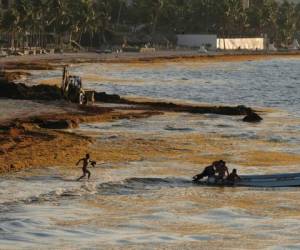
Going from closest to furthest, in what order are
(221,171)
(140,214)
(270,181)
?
(140,214)
(270,181)
(221,171)

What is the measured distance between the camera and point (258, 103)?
6981 cm

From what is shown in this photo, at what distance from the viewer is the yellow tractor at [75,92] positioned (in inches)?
2255

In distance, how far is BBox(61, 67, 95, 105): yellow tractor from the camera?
57266 millimetres

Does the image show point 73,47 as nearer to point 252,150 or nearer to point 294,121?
point 294,121

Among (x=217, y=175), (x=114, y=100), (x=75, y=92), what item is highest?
(x=75, y=92)

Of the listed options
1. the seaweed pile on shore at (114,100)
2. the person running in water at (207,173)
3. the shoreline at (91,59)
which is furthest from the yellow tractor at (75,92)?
the shoreline at (91,59)

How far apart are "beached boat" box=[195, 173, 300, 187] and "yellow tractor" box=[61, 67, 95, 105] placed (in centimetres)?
2831

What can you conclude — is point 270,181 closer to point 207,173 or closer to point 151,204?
point 207,173

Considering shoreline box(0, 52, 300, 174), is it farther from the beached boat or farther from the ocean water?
the beached boat

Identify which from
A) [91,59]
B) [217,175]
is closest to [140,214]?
[217,175]

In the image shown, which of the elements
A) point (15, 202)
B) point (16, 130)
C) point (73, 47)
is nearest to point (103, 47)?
point (73, 47)

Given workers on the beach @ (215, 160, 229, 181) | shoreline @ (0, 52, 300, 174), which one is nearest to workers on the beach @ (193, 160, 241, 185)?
workers on the beach @ (215, 160, 229, 181)

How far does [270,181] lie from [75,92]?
3107cm

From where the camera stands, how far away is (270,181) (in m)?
29.3
